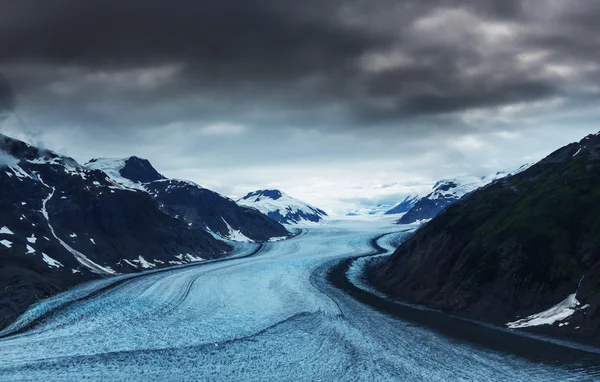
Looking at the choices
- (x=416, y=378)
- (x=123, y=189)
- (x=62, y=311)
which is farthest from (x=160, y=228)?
(x=416, y=378)

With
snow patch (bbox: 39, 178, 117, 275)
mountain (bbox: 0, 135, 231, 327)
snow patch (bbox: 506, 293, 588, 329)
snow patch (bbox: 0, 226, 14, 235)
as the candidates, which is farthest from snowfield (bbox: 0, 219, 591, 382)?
snow patch (bbox: 0, 226, 14, 235)

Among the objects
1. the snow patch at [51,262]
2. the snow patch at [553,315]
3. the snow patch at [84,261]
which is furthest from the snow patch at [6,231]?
the snow patch at [553,315]

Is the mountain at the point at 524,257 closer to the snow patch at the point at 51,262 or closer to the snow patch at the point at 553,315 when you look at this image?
the snow patch at the point at 553,315

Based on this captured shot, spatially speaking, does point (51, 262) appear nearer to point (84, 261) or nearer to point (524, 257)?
point (84, 261)

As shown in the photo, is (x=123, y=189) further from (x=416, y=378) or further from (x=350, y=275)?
(x=416, y=378)

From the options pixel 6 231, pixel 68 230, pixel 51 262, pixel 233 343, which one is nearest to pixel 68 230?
pixel 68 230

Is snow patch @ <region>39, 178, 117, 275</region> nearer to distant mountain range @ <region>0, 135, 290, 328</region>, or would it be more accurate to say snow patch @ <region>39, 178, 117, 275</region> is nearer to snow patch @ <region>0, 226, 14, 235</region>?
distant mountain range @ <region>0, 135, 290, 328</region>
